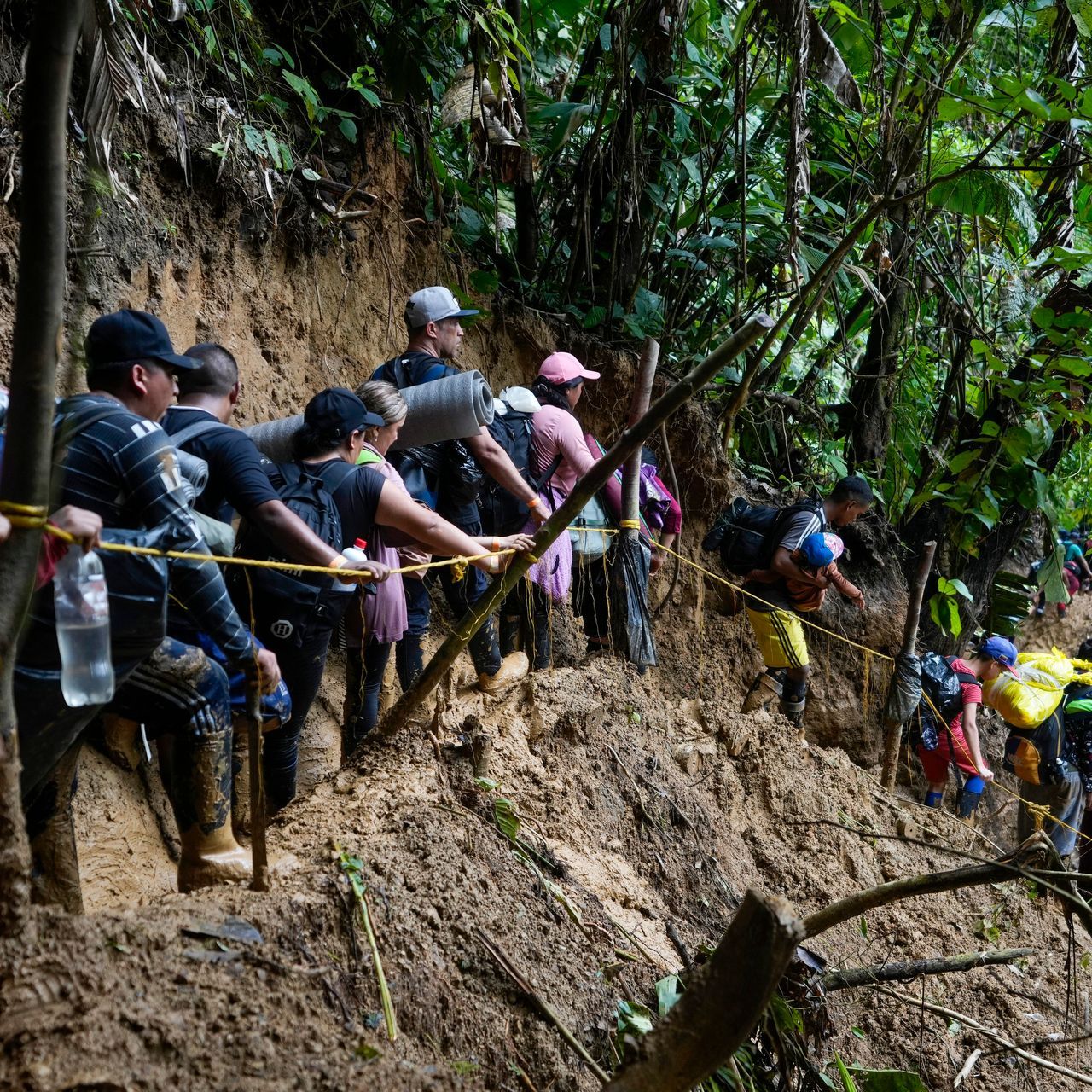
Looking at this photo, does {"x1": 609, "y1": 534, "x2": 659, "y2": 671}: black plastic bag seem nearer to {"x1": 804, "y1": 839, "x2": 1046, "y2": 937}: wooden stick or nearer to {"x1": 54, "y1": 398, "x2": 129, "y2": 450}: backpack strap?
{"x1": 804, "y1": 839, "x2": 1046, "y2": 937}: wooden stick

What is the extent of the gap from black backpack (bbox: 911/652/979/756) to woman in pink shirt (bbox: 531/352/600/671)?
383cm

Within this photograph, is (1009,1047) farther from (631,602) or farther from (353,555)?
(631,602)

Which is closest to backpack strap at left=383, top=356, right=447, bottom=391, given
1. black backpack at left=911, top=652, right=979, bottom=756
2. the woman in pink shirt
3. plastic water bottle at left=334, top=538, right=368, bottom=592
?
the woman in pink shirt

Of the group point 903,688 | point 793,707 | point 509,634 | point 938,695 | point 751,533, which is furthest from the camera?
point 938,695

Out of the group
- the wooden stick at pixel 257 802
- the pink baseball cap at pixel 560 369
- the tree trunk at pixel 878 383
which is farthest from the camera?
the tree trunk at pixel 878 383

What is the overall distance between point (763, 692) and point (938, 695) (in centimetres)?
161

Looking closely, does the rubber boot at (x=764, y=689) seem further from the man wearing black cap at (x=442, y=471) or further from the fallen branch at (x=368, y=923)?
the fallen branch at (x=368, y=923)

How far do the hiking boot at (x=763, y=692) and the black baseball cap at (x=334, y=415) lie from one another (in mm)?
4514

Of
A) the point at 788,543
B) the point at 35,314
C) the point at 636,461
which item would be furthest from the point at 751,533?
the point at 35,314

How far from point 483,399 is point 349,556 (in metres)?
1.21

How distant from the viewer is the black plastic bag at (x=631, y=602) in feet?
20.2

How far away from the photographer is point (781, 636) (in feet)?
24.1

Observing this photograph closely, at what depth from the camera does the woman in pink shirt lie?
5.77 meters

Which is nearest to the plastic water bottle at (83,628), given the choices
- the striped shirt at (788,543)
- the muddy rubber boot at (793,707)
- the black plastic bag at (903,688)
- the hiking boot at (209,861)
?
the hiking boot at (209,861)
